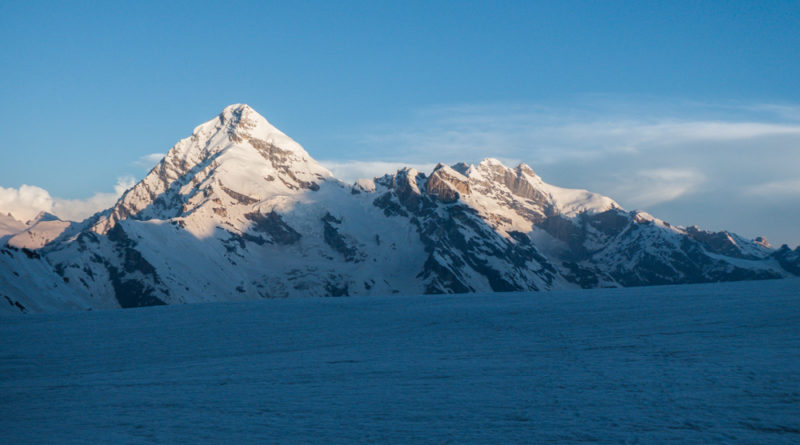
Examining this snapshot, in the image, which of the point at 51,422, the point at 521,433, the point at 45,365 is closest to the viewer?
the point at 521,433

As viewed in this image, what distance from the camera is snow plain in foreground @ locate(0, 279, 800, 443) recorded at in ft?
91.1

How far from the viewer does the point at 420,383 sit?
120 feet

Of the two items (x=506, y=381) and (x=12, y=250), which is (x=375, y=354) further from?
(x=12, y=250)

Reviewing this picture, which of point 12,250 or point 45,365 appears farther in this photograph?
point 12,250

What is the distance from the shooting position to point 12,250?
519 feet

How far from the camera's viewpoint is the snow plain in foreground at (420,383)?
2777cm

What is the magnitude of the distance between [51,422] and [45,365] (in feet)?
60.4

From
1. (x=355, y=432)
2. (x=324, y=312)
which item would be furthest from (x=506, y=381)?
(x=324, y=312)

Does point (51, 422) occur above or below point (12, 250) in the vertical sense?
below

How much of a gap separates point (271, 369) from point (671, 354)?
24748 millimetres

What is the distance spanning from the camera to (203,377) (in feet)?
133

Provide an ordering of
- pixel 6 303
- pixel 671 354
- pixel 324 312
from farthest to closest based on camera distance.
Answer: pixel 6 303 → pixel 324 312 → pixel 671 354

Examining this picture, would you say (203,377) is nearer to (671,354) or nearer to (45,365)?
(45,365)

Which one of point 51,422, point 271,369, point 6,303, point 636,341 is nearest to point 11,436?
point 51,422
